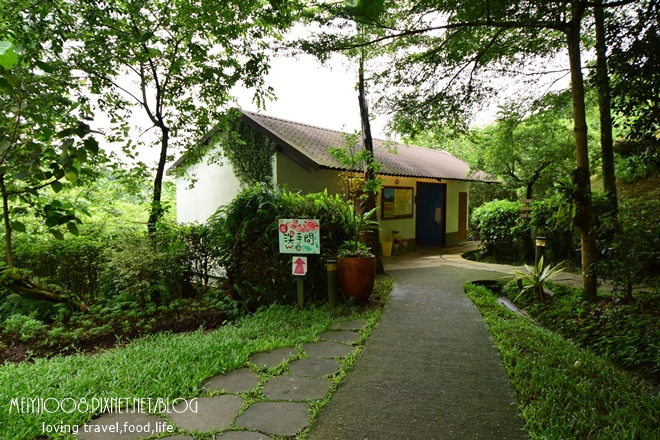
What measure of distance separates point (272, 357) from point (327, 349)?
1.86ft

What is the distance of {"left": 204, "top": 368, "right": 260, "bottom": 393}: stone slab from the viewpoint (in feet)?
8.63

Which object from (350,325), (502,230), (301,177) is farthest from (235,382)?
(502,230)

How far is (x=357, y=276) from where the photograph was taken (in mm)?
4969

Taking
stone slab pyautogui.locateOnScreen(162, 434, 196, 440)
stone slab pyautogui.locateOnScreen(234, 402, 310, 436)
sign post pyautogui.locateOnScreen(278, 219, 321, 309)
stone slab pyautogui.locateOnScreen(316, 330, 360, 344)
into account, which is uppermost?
sign post pyautogui.locateOnScreen(278, 219, 321, 309)

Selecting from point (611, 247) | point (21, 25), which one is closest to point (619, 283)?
point (611, 247)

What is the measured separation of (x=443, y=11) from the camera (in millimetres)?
4359

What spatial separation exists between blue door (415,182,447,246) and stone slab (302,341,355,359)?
10.7 m

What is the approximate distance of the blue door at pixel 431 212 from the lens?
1357 centimetres

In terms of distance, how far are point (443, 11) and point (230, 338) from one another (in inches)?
186

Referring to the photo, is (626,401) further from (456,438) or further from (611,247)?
(611,247)

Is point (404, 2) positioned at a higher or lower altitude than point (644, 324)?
higher

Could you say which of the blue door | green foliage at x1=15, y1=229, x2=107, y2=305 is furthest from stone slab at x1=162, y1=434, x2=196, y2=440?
the blue door

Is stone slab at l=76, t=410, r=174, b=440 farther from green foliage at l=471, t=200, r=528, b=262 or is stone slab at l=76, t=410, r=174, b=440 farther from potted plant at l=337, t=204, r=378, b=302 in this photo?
green foliage at l=471, t=200, r=528, b=262

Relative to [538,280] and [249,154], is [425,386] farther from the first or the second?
[249,154]
